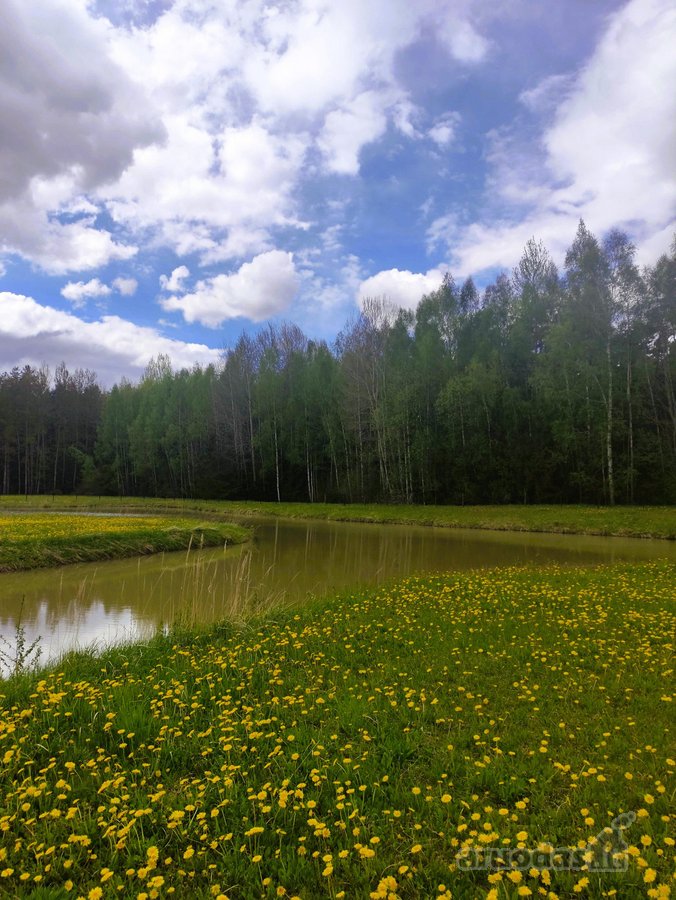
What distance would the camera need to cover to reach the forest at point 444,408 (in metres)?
34.6

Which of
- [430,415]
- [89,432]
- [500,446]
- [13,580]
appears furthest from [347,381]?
[89,432]

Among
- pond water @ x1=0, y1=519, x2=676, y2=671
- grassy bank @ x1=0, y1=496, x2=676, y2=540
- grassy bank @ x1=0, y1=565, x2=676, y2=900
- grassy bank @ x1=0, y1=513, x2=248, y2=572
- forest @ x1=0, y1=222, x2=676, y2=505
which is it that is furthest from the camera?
forest @ x1=0, y1=222, x2=676, y2=505

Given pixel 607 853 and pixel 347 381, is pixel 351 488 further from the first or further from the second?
pixel 607 853

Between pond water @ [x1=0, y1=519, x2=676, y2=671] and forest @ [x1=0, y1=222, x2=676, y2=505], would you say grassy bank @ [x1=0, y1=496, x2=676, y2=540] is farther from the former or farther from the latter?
forest @ [x1=0, y1=222, x2=676, y2=505]

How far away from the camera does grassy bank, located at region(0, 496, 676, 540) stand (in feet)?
84.9

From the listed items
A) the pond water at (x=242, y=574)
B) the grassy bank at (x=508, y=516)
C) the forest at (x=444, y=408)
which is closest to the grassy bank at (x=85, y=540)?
the pond water at (x=242, y=574)

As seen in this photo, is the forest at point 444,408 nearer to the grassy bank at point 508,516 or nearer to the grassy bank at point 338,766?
the grassy bank at point 508,516

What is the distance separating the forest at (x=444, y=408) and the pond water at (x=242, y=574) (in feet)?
40.6

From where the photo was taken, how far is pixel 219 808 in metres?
3.85

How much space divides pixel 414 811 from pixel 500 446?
3878 centimetres

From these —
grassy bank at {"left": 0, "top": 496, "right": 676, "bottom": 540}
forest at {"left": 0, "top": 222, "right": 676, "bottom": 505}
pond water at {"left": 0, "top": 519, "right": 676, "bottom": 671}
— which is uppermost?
forest at {"left": 0, "top": 222, "right": 676, "bottom": 505}

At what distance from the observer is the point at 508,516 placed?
104 ft

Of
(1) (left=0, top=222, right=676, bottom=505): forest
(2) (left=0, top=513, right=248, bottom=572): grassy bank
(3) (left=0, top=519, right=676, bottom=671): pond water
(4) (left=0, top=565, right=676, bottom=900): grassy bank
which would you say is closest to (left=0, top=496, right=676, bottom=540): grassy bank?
(3) (left=0, top=519, right=676, bottom=671): pond water

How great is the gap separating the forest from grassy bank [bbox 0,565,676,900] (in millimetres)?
30217
